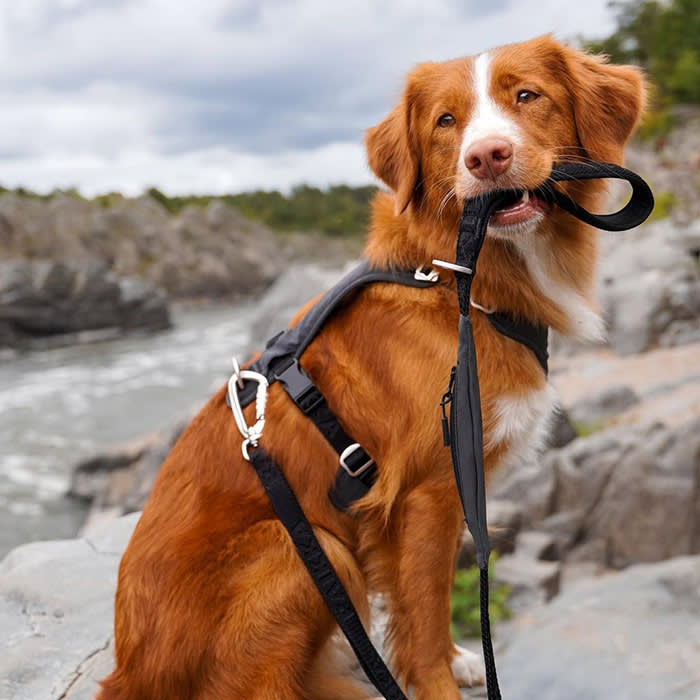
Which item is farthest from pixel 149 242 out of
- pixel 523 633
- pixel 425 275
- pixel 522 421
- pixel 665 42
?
pixel 522 421

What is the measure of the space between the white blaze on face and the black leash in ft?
0.58

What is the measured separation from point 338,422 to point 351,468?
16cm

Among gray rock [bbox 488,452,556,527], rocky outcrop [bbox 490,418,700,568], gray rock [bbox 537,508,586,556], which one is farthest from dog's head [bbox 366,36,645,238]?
gray rock [bbox 537,508,586,556]

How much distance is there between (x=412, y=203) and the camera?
2781mm

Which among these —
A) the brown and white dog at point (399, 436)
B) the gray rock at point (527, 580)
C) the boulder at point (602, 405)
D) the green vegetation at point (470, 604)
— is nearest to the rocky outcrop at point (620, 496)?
the gray rock at point (527, 580)

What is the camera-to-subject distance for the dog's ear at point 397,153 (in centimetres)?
274

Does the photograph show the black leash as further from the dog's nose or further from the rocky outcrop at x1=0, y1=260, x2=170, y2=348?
the rocky outcrop at x1=0, y1=260, x2=170, y2=348

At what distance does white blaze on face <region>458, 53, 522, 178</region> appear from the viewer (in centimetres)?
239

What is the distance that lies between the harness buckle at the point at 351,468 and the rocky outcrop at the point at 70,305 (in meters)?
32.1

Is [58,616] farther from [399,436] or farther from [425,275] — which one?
[425,275]

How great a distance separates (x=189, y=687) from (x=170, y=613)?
0.26 metres

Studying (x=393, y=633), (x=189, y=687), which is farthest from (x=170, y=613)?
(x=393, y=633)

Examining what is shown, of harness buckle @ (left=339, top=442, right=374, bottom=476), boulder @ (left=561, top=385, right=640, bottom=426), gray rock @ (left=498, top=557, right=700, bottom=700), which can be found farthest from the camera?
boulder @ (left=561, top=385, right=640, bottom=426)

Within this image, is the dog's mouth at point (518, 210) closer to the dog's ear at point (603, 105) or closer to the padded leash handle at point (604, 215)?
the padded leash handle at point (604, 215)
